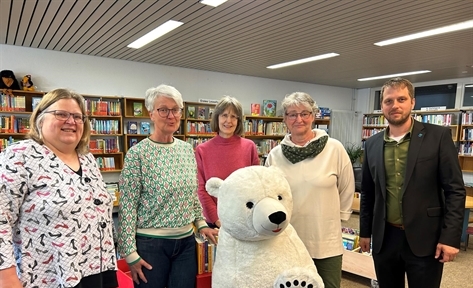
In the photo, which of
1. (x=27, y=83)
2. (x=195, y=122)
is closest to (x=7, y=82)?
(x=27, y=83)

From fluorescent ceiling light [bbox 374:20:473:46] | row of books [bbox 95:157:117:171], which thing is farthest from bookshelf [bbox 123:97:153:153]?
fluorescent ceiling light [bbox 374:20:473:46]

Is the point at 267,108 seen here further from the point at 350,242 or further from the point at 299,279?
the point at 299,279

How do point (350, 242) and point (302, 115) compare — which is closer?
point (302, 115)

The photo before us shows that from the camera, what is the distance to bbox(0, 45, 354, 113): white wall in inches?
165

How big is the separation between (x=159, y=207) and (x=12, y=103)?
3.86 m

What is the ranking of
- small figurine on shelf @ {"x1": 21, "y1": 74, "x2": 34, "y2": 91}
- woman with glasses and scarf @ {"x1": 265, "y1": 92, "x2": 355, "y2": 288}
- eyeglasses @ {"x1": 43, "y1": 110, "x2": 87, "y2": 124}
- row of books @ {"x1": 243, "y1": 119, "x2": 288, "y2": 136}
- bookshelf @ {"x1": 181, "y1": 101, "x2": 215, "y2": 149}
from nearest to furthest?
eyeglasses @ {"x1": 43, "y1": 110, "x2": 87, "y2": 124}
woman with glasses and scarf @ {"x1": 265, "y1": 92, "x2": 355, "y2": 288}
small figurine on shelf @ {"x1": 21, "y1": 74, "x2": 34, "y2": 91}
bookshelf @ {"x1": 181, "y1": 101, "x2": 215, "y2": 149}
row of books @ {"x1": 243, "y1": 119, "x2": 288, "y2": 136}

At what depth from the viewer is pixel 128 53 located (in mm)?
4426

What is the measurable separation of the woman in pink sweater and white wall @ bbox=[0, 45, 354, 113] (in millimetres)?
3317

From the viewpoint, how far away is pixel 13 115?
4066mm

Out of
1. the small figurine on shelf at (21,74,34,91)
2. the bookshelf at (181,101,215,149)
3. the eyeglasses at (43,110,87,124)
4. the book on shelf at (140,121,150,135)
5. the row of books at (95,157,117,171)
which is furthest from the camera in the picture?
the bookshelf at (181,101,215,149)

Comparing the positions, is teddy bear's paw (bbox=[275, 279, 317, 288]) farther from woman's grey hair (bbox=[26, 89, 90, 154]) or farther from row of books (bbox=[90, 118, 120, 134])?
row of books (bbox=[90, 118, 120, 134])

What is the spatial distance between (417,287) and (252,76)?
5196 mm

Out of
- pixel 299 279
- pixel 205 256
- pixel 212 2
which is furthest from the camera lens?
pixel 212 2

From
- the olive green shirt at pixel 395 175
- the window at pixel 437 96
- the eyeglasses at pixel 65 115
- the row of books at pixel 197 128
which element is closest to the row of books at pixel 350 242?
the olive green shirt at pixel 395 175
